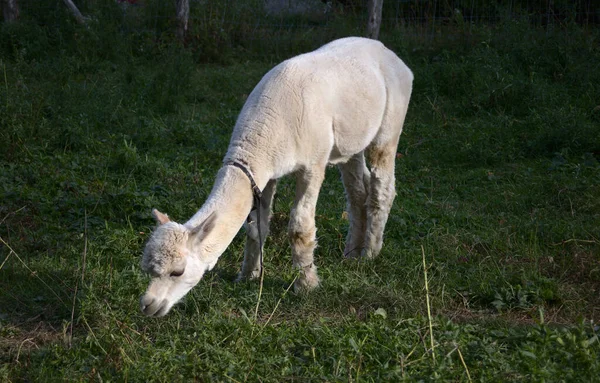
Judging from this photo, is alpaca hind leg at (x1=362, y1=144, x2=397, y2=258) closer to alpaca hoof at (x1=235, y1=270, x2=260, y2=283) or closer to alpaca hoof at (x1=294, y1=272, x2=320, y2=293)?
alpaca hoof at (x1=294, y1=272, x2=320, y2=293)

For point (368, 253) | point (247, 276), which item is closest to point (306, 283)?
point (247, 276)

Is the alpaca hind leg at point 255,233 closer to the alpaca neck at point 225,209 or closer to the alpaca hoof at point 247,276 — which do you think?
the alpaca hoof at point 247,276

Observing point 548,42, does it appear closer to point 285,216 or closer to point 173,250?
point 285,216

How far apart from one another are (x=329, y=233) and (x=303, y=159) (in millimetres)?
Answer: 1408

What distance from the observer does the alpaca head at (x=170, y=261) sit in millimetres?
4266

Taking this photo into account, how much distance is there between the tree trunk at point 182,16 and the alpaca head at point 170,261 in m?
7.93

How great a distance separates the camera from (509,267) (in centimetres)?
543

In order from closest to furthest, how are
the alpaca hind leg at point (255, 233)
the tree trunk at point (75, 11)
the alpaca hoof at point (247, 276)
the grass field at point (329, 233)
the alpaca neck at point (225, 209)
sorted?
the grass field at point (329, 233)
the alpaca neck at point (225, 209)
the alpaca hind leg at point (255, 233)
the alpaca hoof at point (247, 276)
the tree trunk at point (75, 11)

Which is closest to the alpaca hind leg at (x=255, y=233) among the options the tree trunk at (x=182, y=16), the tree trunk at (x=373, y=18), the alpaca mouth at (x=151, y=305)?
the alpaca mouth at (x=151, y=305)

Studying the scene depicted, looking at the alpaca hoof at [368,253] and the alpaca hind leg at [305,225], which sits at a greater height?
the alpaca hind leg at [305,225]

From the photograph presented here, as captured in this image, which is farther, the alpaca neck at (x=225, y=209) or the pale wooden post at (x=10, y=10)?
the pale wooden post at (x=10, y=10)

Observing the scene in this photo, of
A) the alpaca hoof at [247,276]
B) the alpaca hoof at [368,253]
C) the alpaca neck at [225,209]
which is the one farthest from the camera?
the alpaca hoof at [368,253]

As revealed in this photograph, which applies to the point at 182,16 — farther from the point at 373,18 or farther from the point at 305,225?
the point at 305,225

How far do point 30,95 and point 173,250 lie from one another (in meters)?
4.55
